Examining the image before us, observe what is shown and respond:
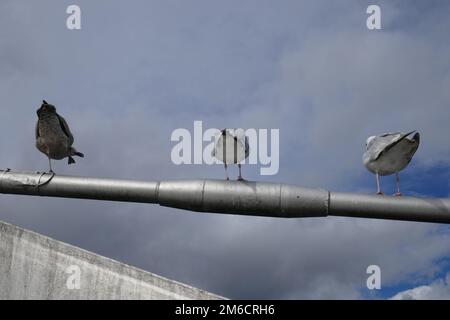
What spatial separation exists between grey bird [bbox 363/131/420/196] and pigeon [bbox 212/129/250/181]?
2053 millimetres

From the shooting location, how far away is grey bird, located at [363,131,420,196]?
840cm

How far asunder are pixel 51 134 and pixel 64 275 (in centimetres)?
290

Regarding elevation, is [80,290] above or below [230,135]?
below

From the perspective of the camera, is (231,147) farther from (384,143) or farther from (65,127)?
(65,127)

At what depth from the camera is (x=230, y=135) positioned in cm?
833

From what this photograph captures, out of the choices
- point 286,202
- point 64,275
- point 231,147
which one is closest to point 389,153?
point 286,202

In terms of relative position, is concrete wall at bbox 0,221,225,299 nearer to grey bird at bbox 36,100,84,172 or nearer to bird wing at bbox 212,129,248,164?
grey bird at bbox 36,100,84,172

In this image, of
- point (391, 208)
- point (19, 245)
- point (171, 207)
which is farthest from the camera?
point (19, 245)
